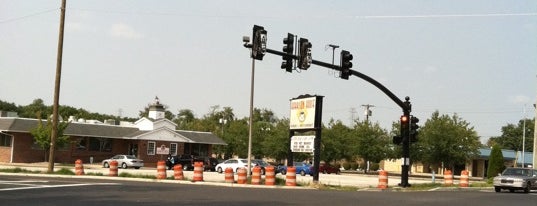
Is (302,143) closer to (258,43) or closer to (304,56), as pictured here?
(304,56)

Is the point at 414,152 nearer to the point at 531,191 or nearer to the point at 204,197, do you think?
the point at 531,191

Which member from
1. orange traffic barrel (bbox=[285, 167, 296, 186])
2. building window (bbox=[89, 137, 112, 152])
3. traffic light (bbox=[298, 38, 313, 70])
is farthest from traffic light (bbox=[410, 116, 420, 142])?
building window (bbox=[89, 137, 112, 152])

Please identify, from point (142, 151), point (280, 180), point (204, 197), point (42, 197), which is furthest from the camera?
point (142, 151)

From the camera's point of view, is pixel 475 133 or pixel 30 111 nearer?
pixel 475 133

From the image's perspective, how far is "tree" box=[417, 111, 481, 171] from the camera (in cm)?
6531

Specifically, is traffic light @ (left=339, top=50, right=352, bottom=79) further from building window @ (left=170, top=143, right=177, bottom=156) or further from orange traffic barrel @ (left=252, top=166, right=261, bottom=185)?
building window @ (left=170, top=143, right=177, bottom=156)

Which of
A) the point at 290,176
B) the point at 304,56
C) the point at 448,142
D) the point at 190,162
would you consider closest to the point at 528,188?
the point at 290,176

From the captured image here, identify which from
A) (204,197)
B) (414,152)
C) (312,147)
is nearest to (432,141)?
(414,152)

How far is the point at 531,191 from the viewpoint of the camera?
3409 centimetres

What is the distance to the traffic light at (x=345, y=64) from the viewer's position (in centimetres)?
2691

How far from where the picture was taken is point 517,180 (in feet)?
104

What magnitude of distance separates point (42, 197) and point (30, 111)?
113236mm

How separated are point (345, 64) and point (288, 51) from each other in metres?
3.32

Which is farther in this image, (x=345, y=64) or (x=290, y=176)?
(x=290, y=176)
